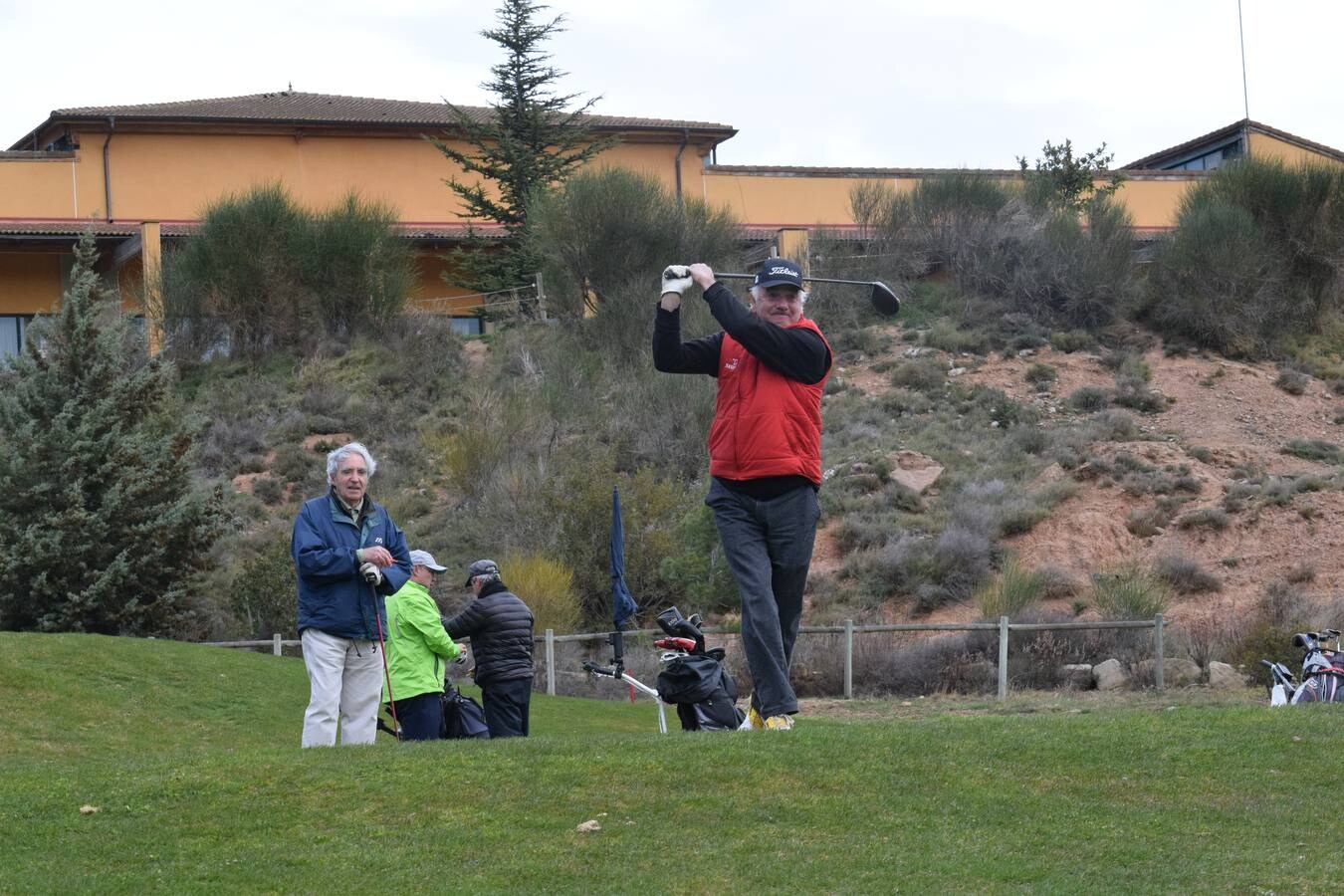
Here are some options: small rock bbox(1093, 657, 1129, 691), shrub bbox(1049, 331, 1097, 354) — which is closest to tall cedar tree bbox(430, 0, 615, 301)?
shrub bbox(1049, 331, 1097, 354)

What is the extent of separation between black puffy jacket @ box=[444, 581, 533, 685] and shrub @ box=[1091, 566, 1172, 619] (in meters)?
16.7

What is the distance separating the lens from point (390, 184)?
164 ft

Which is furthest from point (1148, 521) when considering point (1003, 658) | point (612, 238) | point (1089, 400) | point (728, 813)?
point (728, 813)

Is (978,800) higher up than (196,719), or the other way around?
(978,800)

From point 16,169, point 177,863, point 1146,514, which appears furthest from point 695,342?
point 16,169

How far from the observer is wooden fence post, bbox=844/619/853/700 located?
78.8ft

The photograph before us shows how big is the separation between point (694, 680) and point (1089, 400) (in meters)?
32.3

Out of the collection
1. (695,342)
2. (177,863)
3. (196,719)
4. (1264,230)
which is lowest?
(196,719)

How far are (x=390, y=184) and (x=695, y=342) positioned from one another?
42541 millimetres

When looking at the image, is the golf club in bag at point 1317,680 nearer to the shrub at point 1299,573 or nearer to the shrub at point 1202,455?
the shrub at point 1299,573

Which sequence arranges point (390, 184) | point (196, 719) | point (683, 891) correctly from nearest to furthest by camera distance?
point (683, 891)
point (196, 719)
point (390, 184)

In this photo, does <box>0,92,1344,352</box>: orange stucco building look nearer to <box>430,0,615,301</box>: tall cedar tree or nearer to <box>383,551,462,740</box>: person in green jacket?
<box>430,0,615,301</box>: tall cedar tree

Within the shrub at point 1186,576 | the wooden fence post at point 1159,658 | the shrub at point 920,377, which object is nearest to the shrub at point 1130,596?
the shrub at point 1186,576

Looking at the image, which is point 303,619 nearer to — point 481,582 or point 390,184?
point 481,582
